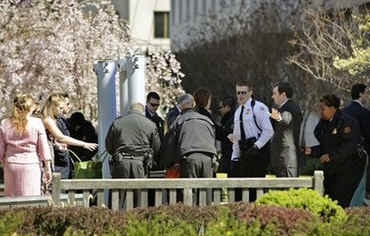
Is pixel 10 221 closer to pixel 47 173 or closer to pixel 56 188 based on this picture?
pixel 56 188

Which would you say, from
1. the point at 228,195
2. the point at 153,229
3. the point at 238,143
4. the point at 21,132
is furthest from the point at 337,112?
the point at 153,229

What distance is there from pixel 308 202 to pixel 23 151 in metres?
3.81

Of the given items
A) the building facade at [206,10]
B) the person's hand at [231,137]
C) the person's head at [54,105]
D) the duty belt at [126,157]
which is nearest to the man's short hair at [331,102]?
the person's hand at [231,137]

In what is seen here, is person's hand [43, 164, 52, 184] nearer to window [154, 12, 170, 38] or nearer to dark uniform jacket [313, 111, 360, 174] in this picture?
dark uniform jacket [313, 111, 360, 174]

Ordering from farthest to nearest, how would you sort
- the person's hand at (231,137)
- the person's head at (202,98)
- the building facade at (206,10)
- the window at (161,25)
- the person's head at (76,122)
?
the window at (161,25)
the building facade at (206,10)
the person's head at (76,122)
the person's head at (202,98)
the person's hand at (231,137)

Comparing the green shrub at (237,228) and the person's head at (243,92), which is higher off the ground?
the person's head at (243,92)

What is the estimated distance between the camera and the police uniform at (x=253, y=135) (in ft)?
51.9

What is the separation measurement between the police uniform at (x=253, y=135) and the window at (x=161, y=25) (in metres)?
72.3

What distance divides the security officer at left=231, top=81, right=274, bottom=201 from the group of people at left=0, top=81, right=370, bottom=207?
0.4 inches

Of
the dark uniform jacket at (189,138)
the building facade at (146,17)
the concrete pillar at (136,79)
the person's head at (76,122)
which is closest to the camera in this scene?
the dark uniform jacket at (189,138)

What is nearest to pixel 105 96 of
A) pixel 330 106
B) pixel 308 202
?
pixel 330 106

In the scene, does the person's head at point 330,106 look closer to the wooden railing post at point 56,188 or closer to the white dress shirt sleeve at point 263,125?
the white dress shirt sleeve at point 263,125

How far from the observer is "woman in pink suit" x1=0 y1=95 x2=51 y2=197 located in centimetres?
1408

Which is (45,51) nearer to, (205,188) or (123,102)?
(123,102)
